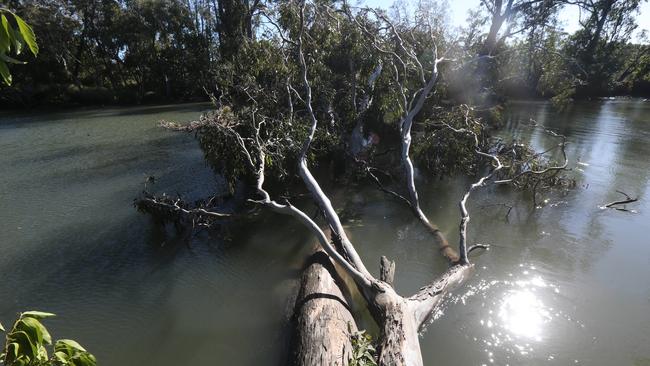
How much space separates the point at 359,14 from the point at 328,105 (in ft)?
10.7

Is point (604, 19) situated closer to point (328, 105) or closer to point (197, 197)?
point (328, 105)

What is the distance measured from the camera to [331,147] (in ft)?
39.0

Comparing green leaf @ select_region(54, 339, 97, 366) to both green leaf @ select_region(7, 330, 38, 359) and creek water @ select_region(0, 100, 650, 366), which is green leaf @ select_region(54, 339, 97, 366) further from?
creek water @ select_region(0, 100, 650, 366)

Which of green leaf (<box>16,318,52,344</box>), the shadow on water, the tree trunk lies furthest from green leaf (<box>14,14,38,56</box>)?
the shadow on water

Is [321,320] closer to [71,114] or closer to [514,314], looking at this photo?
[514,314]

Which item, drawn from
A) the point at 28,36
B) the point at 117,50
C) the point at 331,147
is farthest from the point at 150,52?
the point at 28,36

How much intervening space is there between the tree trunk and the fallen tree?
0.05 ft

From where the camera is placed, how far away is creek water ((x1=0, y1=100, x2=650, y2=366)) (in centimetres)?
552

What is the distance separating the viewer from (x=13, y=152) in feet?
53.5

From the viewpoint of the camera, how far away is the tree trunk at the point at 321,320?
4438 millimetres

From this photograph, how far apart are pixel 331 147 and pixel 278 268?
17.4 feet

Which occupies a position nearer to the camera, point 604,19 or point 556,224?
point 556,224

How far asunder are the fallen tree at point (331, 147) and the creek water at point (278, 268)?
21.6 inches

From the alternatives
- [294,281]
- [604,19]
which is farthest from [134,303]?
[604,19]
